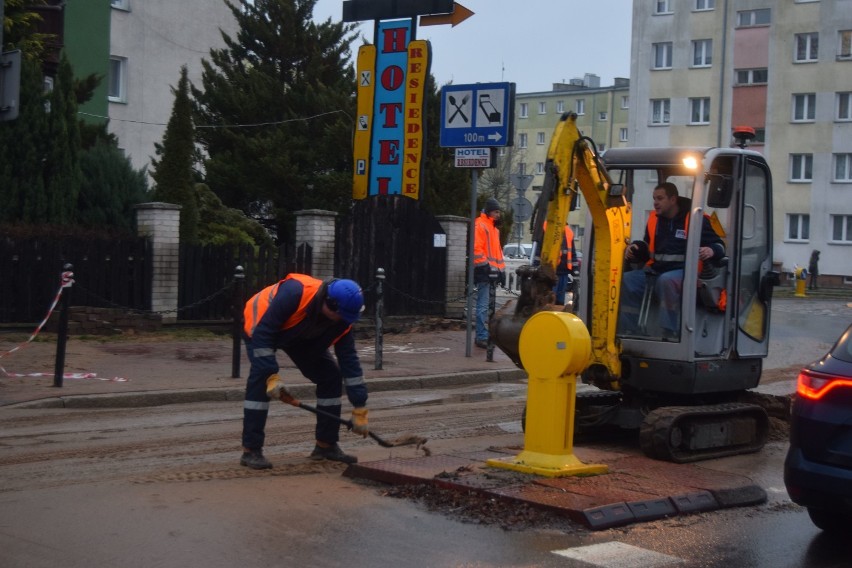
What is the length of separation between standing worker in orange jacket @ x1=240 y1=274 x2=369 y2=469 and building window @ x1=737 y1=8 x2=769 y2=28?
51400mm

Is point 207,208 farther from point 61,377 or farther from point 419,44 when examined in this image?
point 61,377

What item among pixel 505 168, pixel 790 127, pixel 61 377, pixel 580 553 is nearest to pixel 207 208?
pixel 61 377

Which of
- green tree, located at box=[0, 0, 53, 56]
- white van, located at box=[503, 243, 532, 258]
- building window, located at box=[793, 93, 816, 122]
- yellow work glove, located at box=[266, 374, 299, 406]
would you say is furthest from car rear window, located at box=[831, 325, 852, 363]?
building window, located at box=[793, 93, 816, 122]

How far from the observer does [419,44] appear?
22062mm

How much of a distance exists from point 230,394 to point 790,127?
46.4 meters

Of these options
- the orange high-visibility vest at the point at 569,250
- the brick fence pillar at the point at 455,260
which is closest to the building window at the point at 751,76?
the brick fence pillar at the point at 455,260

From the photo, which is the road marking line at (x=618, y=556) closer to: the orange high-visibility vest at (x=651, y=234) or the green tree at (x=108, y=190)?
the orange high-visibility vest at (x=651, y=234)

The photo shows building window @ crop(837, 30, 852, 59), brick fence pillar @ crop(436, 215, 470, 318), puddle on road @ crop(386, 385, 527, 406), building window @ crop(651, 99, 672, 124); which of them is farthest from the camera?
building window @ crop(651, 99, 672, 124)

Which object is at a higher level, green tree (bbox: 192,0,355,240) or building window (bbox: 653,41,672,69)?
building window (bbox: 653,41,672,69)

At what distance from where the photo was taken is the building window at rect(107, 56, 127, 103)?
35.2 meters

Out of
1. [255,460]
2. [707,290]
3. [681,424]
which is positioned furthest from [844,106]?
[255,460]

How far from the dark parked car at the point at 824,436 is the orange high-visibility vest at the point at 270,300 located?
133 inches

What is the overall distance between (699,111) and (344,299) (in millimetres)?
52307

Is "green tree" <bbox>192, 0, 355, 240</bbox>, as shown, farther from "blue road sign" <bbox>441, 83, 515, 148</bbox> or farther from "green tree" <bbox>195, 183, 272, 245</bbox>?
"blue road sign" <bbox>441, 83, 515, 148</bbox>
